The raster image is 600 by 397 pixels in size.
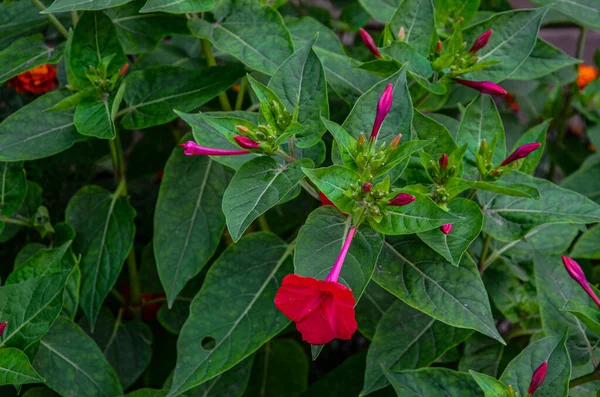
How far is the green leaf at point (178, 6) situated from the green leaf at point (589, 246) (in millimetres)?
794

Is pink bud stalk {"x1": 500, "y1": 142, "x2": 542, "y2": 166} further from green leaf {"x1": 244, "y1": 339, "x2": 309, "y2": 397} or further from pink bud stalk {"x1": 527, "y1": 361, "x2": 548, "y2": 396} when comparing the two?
green leaf {"x1": 244, "y1": 339, "x2": 309, "y2": 397}

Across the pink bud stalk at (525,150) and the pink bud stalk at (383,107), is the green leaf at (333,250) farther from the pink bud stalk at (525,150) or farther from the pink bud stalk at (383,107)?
the pink bud stalk at (525,150)

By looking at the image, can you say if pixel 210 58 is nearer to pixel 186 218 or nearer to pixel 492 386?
pixel 186 218

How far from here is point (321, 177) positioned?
862mm

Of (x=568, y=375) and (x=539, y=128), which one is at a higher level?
(x=539, y=128)

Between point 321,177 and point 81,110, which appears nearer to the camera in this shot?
point 321,177

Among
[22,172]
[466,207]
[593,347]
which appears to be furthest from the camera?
[22,172]

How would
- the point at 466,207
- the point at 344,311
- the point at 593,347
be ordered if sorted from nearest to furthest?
the point at 344,311 → the point at 466,207 → the point at 593,347

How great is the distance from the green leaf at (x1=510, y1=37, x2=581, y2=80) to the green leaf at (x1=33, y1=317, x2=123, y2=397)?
88cm

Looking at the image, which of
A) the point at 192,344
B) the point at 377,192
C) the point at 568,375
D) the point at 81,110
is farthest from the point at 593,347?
the point at 81,110

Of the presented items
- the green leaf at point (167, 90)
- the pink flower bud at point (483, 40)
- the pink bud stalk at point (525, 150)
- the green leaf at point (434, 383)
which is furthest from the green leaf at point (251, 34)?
the green leaf at point (434, 383)

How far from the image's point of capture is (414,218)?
854 millimetres

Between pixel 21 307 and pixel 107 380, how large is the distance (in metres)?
0.20

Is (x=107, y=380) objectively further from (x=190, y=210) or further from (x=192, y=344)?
(x=190, y=210)
